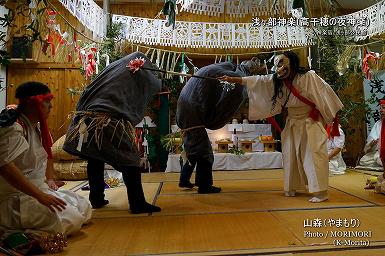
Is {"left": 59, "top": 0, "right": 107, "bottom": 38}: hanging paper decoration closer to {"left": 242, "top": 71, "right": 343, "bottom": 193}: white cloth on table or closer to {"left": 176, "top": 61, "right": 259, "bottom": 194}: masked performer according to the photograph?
{"left": 176, "top": 61, "right": 259, "bottom": 194}: masked performer

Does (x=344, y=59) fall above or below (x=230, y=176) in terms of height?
above

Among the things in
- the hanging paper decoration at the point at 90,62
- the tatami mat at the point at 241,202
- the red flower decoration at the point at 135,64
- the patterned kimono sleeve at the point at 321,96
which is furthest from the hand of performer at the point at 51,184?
the hanging paper decoration at the point at 90,62

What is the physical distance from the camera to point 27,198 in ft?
5.12

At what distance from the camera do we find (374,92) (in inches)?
215

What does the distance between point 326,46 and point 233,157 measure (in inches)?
91.9

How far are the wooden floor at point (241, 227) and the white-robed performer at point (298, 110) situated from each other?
8.7 inches

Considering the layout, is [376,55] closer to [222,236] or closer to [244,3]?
[244,3]

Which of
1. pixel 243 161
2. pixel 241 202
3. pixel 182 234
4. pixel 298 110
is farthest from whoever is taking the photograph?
pixel 243 161

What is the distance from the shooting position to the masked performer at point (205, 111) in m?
2.91

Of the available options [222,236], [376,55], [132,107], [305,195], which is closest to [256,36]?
[376,55]

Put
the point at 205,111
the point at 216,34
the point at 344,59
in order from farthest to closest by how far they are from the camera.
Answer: the point at 216,34 < the point at 344,59 < the point at 205,111

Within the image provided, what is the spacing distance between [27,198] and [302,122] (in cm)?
213

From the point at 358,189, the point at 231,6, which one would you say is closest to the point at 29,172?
the point at 358,189

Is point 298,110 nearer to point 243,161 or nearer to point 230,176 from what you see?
point 230,176
